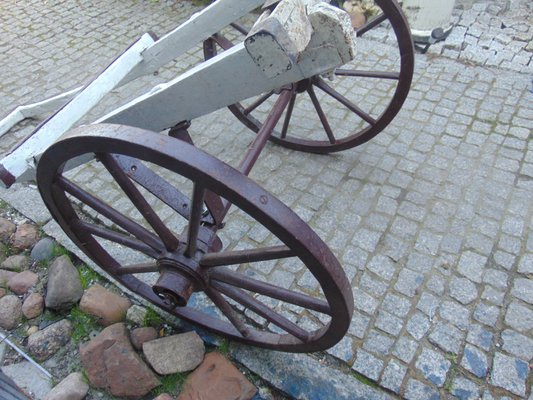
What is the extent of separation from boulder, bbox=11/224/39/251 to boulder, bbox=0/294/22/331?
0.39 meters

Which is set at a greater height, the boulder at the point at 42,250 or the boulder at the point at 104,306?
the boulder at the point at 42,250

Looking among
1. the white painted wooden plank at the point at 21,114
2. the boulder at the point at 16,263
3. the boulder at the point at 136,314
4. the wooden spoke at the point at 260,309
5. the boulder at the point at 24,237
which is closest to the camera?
the wooden spoke at the point at 260,309

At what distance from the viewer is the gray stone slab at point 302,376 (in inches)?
85.2

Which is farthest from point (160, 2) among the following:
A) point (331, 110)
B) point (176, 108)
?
point (176, 108)

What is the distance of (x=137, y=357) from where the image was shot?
226 centimetres

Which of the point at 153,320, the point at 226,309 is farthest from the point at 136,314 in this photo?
the point at 226,309

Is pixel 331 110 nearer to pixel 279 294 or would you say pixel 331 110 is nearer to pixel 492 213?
pixel 492 213

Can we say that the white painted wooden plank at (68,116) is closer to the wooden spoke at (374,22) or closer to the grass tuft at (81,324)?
the grass tuft at (81,324)

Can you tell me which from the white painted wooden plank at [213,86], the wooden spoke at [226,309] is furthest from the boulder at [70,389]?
the white painted wooden plank at [213,86]

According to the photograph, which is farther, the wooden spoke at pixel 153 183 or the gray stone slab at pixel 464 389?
the gray stone slab at pixel 464 389

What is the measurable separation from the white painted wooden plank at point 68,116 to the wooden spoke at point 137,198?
58 cm

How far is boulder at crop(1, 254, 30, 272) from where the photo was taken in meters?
2.80

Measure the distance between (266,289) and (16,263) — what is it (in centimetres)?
183

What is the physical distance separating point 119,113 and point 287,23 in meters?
0.81
